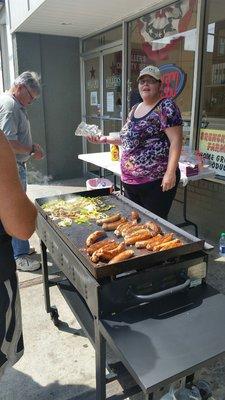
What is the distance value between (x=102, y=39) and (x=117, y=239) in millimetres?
5598

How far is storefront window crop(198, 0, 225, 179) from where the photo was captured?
4.02m

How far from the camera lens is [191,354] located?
130 centimetres

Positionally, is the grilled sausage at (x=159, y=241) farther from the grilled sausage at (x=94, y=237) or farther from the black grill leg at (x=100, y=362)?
the black grill leg at (x=100, y=362)

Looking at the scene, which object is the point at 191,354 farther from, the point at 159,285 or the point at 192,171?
the point at 192,171

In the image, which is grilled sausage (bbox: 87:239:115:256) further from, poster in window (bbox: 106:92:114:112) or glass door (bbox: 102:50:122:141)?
poster in window (bbox: 106:92:114:112)

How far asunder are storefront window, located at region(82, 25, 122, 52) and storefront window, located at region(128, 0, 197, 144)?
1.89 ft

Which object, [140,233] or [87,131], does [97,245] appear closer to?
[140,233]

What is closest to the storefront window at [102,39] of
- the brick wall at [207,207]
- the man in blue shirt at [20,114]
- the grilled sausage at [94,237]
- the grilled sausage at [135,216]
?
the brick wall at [207,207]

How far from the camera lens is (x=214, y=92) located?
421 centimetres

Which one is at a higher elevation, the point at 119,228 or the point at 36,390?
the point at 119,228

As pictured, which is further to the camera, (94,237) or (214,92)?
(214,92)

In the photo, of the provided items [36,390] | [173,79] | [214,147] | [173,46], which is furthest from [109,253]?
[173,46]

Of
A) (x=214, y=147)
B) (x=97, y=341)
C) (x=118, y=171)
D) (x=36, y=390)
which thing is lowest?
(x=36, y=390)

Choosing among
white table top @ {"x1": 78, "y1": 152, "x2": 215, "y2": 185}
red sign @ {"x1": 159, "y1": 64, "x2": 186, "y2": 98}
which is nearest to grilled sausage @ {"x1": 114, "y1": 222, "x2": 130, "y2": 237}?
white table top @ {"x1": 78, "y1": 152, "x2": 215, "y2": 185}
